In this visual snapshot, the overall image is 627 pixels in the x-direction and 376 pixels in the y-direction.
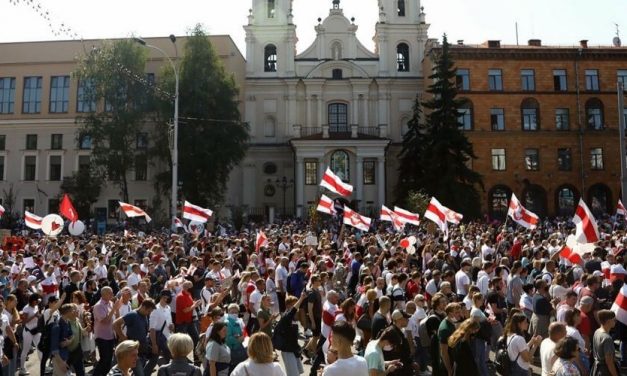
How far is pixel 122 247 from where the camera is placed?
18094 mm

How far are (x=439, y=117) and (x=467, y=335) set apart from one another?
37479 mm

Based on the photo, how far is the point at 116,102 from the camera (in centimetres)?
4481

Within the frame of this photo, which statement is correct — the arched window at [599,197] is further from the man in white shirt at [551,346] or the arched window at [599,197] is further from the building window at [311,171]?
the man in white shirt at [551,346]

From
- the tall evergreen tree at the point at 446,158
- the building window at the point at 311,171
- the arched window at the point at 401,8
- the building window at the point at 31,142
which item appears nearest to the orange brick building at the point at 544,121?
the tall evergreen tree at the point at 446,158

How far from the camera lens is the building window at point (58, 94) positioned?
5175 cm

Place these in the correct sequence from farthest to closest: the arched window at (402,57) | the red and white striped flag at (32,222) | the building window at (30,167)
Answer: the arched window at (402,57)
the building window at (30,167)
the red and white striped flag at (32,222)

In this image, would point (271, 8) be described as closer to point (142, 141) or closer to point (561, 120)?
point (142, 141)

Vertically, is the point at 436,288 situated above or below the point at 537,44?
below

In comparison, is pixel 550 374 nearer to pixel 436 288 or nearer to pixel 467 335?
pixel 467 335

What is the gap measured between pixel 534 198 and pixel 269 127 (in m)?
24.1

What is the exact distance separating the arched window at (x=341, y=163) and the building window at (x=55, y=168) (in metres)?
24.2

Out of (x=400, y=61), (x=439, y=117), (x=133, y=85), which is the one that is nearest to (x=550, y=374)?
(x=439, y=117)

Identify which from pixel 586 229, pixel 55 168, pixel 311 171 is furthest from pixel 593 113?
pixel 55 168

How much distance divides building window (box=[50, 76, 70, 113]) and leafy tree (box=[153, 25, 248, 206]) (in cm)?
1332
